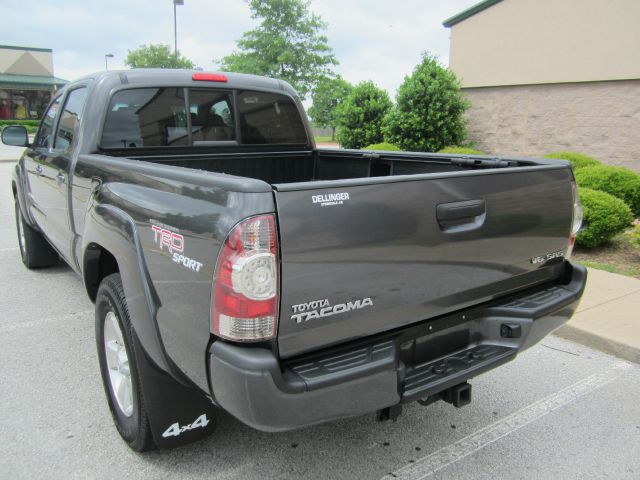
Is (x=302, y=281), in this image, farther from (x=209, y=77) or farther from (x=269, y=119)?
(x=269, y=119)

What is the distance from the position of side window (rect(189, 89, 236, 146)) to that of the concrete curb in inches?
125

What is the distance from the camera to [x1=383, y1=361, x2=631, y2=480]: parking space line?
2.61m

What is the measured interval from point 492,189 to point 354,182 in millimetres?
791

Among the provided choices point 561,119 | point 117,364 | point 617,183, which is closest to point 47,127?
point 117,364

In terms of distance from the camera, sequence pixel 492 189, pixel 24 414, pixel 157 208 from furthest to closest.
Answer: pixel 24 414
pixel 492 189
pixel 157 208

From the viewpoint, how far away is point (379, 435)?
2.89 metres

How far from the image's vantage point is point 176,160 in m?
3.71

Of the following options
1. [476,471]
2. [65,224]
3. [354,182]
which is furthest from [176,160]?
[476,471]

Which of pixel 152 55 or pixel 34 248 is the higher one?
pixel 152 55

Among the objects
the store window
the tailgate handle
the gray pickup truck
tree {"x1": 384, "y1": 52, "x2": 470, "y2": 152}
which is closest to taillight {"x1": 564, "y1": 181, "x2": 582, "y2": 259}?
the gray pickup truck

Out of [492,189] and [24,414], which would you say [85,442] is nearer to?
[24,414]

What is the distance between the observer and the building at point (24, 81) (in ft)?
130

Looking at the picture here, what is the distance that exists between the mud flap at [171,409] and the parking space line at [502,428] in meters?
0.94

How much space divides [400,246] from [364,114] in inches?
502
